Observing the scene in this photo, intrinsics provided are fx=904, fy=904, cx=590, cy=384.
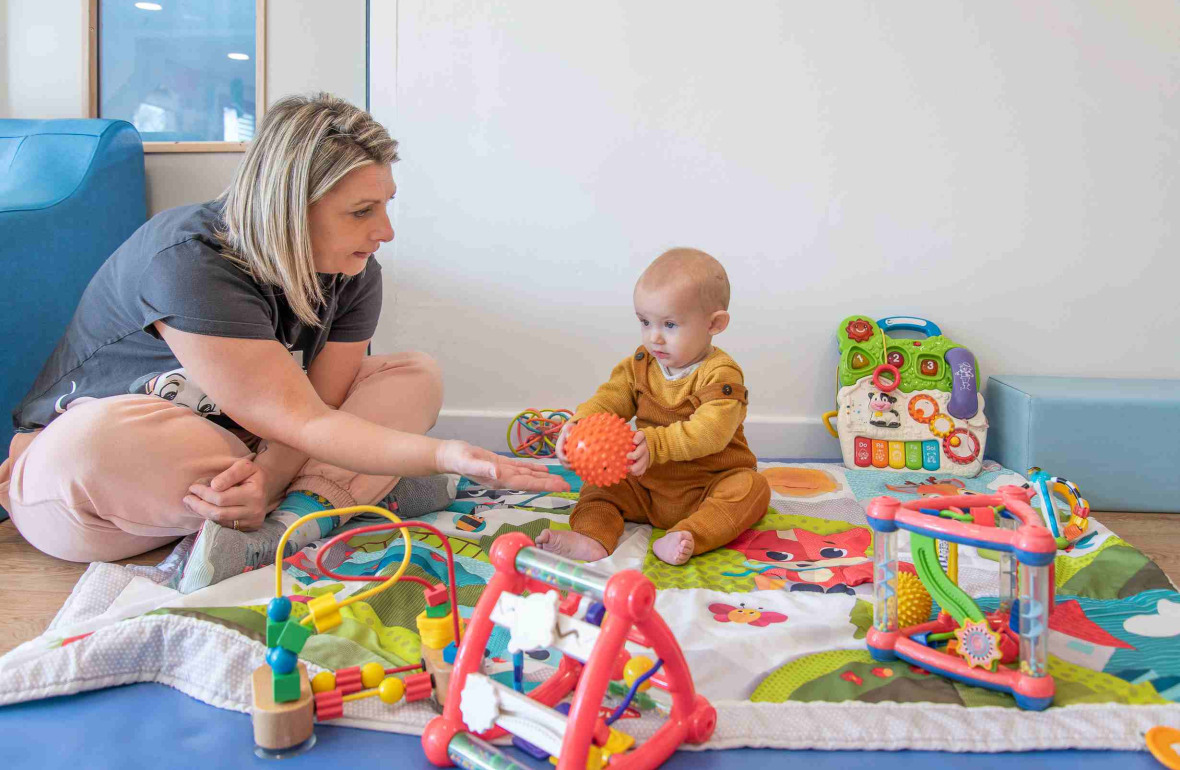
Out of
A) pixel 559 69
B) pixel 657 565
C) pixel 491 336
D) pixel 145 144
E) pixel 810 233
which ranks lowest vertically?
pixel 657 565

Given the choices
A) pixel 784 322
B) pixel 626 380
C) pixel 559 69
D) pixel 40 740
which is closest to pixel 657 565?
pixel 626 380

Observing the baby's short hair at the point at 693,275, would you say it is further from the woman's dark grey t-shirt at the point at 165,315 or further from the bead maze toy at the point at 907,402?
the bead maze toy at the point at 907,402

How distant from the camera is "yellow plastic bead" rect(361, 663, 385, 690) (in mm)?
912

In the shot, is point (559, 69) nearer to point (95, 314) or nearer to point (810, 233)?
point (810, 233)

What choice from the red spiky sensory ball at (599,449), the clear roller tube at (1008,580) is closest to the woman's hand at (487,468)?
the red spiky sensory ball at (599,449)

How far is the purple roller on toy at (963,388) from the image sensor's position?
189 cm

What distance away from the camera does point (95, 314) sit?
1.36 m

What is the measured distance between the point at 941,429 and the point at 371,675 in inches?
54.7

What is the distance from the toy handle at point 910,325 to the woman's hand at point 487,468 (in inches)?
45.1

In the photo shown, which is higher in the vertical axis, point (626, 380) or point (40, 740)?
point (626, 380)

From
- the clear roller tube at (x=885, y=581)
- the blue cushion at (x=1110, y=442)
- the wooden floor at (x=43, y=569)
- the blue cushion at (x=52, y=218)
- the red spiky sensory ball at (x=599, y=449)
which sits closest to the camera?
the clear roller tube at (x=885, y=581)

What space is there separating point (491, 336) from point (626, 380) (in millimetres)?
681

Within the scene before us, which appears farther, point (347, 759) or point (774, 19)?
point (774, 19)

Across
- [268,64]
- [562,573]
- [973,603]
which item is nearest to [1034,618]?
[973,603]
